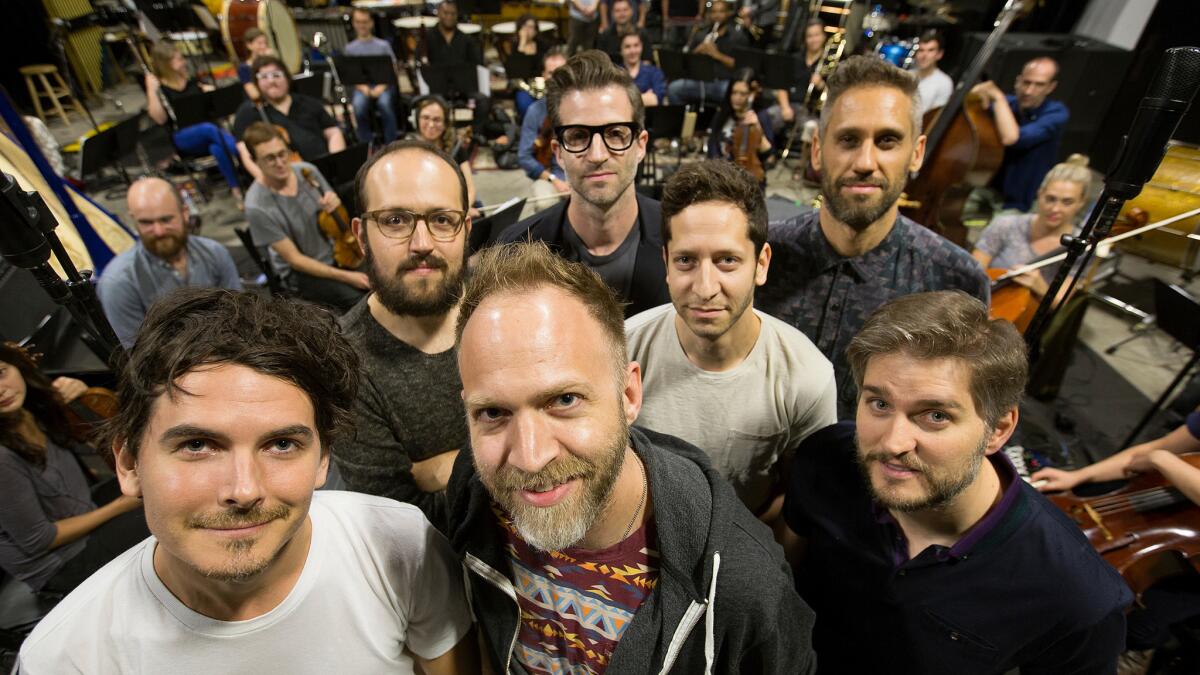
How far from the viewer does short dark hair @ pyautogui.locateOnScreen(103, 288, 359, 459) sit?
1154mm

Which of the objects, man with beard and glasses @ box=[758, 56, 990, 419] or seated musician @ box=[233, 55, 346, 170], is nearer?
man with beard and glasses @ box=[758, 56, 990, 419]

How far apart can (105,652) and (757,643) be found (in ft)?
4.73

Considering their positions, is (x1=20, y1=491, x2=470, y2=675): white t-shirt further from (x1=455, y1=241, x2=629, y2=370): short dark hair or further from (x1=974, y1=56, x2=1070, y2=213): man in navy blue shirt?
(x1=974, y1=56, x2=1070, y2=213): man in navy blue shirt

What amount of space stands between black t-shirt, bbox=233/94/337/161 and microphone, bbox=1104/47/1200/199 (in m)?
6.35

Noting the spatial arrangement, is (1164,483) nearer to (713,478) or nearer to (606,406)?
(713,478)

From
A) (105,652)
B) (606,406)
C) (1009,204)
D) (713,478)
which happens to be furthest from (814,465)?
(1009,204)

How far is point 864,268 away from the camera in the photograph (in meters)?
2.16

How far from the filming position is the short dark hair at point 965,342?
1.40 meters

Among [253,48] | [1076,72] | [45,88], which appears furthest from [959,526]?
[45,88]

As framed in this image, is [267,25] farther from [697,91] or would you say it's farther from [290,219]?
[697,91]

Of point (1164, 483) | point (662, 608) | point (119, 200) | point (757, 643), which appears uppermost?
point (662, 608)

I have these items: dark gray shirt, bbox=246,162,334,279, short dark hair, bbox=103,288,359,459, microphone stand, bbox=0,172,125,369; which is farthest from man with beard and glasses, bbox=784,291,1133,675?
dark gray shirt, bbox=246,162,334,279

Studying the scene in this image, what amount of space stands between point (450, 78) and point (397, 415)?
6701mm

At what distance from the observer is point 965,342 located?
55.2 inches
